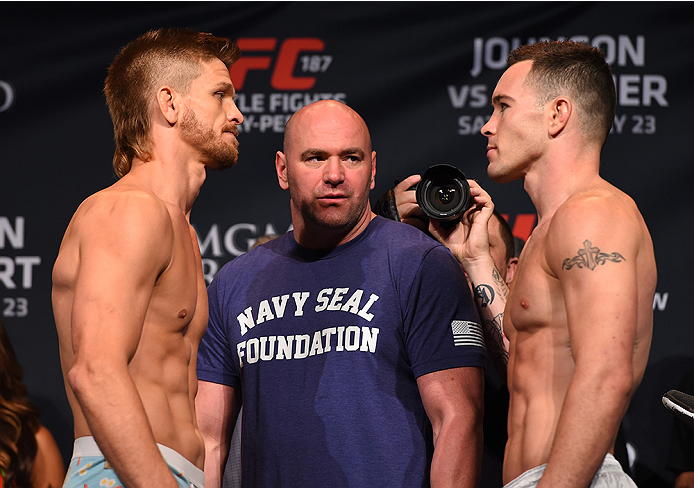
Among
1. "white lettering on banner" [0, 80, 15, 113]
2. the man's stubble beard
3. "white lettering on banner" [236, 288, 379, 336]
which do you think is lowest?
"white lettering on banner" [236, 288, 379, 336]

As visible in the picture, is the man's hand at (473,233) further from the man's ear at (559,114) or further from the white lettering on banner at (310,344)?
the man's ear at (559,114)

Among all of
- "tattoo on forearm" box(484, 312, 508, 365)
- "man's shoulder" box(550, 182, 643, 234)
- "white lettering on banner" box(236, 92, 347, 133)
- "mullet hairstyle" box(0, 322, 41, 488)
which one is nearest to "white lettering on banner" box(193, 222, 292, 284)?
"white lettering on banner" box(236, 92, 347, 133)

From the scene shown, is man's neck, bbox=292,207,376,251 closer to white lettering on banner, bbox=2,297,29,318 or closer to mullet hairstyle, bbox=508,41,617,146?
mullet hairstyle, bbox=508,41,617,146

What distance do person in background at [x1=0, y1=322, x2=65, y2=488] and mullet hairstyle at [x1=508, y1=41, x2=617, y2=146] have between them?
1.98 metres

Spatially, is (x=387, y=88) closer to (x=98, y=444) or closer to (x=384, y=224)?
(x=384, y=224)

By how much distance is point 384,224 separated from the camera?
2.38m

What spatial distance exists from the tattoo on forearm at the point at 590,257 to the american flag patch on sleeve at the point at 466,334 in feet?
1.87

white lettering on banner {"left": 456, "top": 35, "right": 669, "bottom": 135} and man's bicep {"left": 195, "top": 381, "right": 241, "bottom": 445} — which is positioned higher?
white lettering on banner {"left": 456, "top": 35, "right": 669, "bottom": 135}

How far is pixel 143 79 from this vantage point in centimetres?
197

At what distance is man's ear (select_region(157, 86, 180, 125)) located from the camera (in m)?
1.94

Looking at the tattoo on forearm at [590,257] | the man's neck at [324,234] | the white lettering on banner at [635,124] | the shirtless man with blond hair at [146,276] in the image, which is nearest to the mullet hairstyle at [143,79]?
the shirtless man with blond hair at [146,276]

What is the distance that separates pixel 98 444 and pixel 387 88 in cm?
195

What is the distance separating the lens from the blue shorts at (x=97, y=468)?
1.63 m

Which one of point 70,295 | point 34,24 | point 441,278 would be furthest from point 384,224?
point 34,24
